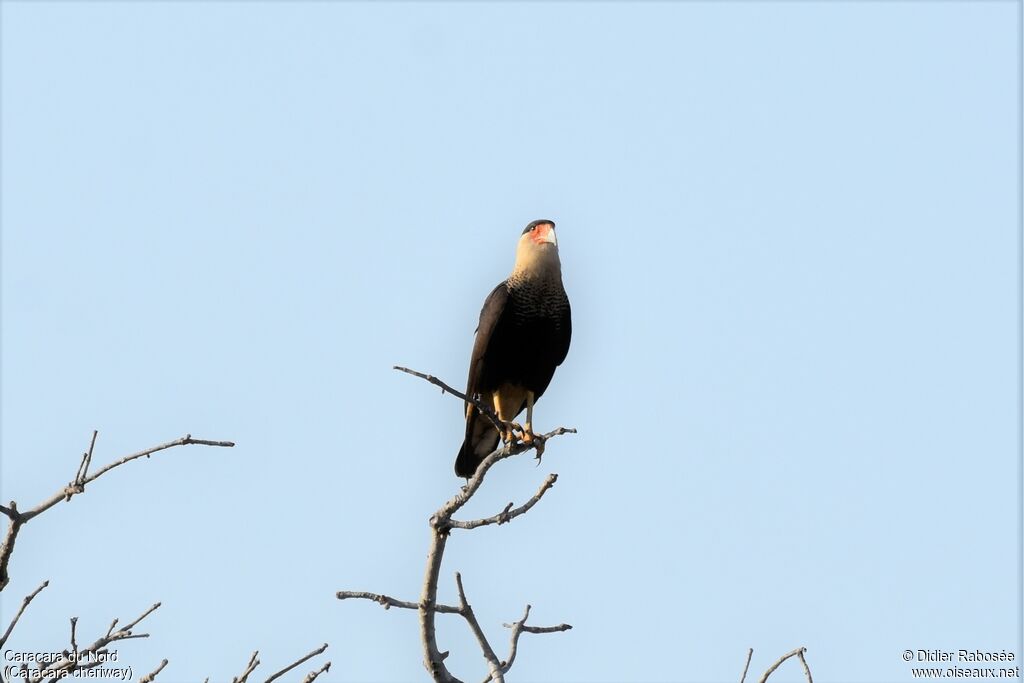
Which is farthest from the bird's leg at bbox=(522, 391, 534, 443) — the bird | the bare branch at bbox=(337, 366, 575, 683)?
the bare branch at bbox=(337, 366, 575, 683)

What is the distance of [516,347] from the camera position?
6.82 metres

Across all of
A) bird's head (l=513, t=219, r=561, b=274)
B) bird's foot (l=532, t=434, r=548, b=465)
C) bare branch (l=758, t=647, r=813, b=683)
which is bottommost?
bare branch (l=758, t=647, r=813, b=683)

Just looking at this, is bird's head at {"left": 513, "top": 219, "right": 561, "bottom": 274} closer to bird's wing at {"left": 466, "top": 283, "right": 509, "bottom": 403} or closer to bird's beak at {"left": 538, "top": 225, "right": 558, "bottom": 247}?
bird's beak at {"left": 538, "top": 225, "right": 558, "bottom": 247}

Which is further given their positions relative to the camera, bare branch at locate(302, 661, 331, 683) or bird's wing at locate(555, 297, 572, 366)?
bird's wing at locate(555, 297, 572, 366)

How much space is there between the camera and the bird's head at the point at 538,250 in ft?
23.5

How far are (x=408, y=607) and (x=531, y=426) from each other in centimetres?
296

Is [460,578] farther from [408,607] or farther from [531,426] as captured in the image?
[531,426]

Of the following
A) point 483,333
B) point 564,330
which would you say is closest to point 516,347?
point 483,333

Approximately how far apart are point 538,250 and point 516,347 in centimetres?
75

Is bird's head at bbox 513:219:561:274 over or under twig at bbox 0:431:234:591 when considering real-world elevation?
over

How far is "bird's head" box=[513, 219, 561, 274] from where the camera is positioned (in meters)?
7.17

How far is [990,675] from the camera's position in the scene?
447 cm

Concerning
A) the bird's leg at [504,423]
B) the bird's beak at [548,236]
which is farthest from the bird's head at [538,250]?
the bird's leg at [504,423]

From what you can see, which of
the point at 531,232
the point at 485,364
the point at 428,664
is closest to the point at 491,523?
the point at 428,664
